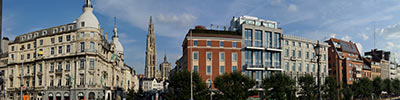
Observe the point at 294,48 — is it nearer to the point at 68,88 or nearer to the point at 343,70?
the point at 343,70

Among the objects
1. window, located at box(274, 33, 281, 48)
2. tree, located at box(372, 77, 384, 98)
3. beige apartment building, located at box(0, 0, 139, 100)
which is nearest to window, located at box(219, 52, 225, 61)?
window, located at box(274, 33, 281, 48)

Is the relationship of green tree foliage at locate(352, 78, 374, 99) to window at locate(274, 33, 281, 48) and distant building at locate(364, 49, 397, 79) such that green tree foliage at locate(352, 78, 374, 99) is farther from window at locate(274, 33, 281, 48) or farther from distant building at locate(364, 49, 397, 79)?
distant building at locate(364, 49, 397, 79)

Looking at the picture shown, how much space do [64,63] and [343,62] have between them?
212ft

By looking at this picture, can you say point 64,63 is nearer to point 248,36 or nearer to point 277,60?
point 248,36

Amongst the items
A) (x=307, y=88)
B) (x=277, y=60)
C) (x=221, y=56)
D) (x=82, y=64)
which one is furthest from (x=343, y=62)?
(x=82, y=64)

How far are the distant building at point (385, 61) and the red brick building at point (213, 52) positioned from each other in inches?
2615

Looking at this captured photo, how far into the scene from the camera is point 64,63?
210 feet

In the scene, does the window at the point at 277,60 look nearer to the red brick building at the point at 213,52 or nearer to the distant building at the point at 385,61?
the red brick building at the point at 213,52

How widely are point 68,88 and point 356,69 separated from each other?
69.7 metres

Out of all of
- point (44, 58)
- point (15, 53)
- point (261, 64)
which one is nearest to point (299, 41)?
point (261, 64)

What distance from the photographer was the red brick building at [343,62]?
83062mm

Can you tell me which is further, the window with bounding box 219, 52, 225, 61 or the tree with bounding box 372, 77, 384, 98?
the tree with bounding box 372, 77, 384, 98

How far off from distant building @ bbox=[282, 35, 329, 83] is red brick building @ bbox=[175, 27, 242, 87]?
39.7 feet

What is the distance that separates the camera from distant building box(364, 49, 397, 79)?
108438 mm
